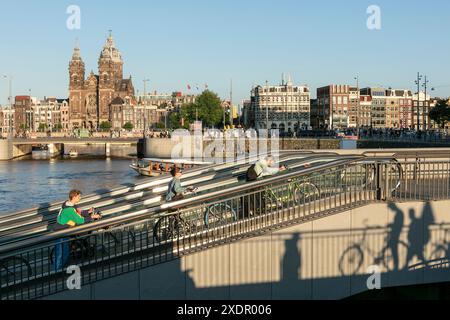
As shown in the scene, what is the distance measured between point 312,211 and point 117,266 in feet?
10.3

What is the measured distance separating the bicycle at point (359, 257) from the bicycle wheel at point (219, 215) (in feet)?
5.94

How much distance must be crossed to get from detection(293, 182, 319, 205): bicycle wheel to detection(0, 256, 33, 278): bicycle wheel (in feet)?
13.5

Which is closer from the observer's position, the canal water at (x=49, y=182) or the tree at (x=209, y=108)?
the canal water at (x=49, y=182)

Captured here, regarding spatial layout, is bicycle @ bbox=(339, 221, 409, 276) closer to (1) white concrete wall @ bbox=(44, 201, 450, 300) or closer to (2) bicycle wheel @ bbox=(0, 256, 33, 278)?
(1) white concrete wall @ bbox=(44, 201, 450, 300)

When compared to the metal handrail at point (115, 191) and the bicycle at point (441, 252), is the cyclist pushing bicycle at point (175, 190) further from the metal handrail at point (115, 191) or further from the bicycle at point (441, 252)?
the bicycle at point (441, 252)

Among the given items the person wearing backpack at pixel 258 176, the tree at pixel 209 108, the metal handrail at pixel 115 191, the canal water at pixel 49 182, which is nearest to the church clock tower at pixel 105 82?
the tree at pixel 209 108

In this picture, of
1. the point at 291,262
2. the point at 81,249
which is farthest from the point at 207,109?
the point at 81,249

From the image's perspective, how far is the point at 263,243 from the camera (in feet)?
32.8

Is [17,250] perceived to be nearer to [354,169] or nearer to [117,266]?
[117,266]

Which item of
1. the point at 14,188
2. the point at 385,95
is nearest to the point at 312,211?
the point at 14,188

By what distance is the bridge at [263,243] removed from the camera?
9141 mm

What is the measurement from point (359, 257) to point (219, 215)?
2247mm

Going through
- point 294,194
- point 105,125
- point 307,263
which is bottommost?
point 307,263

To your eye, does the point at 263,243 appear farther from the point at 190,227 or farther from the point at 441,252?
the point at 441,252
